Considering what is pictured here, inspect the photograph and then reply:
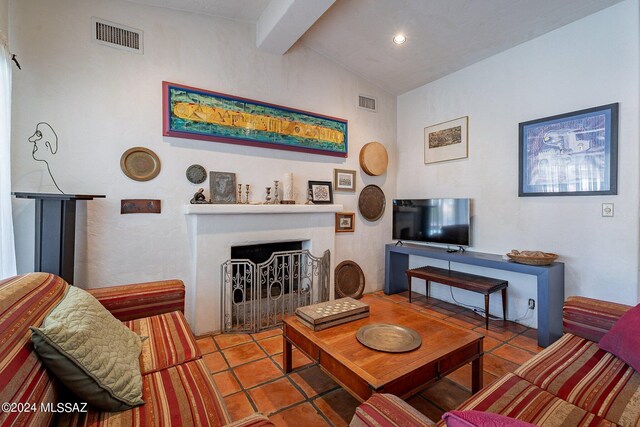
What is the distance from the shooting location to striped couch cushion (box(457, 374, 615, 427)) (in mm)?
1113

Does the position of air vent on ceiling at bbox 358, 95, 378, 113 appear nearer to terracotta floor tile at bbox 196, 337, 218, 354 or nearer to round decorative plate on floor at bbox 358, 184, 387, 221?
round decorative plate on floor at bbox 358, 184, 387, 221

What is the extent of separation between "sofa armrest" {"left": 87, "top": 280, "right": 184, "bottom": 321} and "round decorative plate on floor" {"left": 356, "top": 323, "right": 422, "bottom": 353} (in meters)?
1.31

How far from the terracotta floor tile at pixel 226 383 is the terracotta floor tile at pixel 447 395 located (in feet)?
4.03

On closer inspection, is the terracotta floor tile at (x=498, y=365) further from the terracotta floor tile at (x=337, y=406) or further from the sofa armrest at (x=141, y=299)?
the sofa armrest at (x=141, y=299)

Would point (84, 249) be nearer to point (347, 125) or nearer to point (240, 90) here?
point (240, 90)

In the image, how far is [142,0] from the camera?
2.52m

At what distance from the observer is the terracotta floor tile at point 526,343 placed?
8.18ft

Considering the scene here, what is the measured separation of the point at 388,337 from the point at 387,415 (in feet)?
2.68

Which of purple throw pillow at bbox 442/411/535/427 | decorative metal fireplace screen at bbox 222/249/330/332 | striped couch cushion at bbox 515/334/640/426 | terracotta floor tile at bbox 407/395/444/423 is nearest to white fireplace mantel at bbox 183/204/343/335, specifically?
decorative metal fireplace screen at bbox 222/249/330/332

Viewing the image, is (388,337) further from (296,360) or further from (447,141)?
(447,141)

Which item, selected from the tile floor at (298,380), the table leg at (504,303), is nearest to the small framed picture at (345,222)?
the tile floor at (298,380)

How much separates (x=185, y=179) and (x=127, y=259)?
2.78 ft

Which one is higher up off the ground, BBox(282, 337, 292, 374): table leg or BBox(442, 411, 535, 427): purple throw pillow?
BBox(442, 411, 535, 427): purple throw pillow

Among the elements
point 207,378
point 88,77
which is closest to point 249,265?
point 207,378
